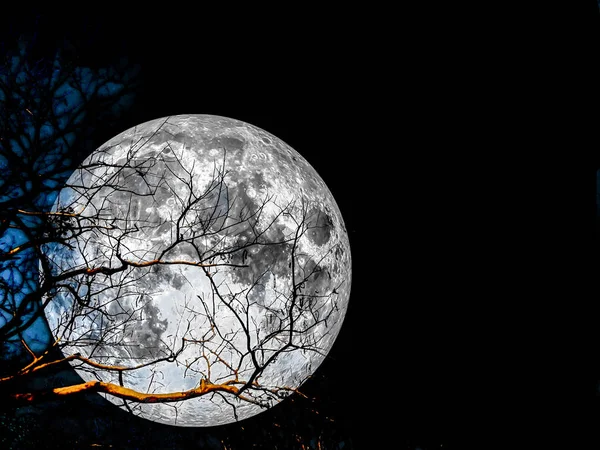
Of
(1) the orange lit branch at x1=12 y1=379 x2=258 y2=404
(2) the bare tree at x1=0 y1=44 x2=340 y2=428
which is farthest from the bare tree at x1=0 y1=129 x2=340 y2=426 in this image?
→ (1) the orange lit branch at x1=12 y1=379 x2=258 y2=404

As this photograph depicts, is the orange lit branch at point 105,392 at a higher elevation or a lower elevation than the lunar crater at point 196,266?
lower

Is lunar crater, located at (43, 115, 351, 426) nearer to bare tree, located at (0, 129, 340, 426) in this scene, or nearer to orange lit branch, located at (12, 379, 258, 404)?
bare tree, located at (0, 129, 340, 426)

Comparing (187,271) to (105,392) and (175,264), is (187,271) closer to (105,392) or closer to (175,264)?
(175,264)

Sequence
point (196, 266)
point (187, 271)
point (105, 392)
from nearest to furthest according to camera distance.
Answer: point (105, 392), point (196, 266), point (187, 271)

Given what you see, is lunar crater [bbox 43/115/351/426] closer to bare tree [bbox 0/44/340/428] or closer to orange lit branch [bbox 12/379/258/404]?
bare tree [bbox 0/44/340/428]

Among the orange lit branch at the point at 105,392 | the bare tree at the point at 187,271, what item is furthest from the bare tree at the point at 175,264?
the orange lit branch at the point at 105,392

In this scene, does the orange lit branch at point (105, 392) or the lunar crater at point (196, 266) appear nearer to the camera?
the orange lit branch at point (105, 392)

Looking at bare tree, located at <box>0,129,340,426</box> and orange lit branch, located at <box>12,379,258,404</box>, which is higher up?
bare tree, located at <box>0,129,340,426</box>

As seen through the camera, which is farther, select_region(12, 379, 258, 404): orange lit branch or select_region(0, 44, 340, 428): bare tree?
select_region(0, 44, 340, 428): bare tree

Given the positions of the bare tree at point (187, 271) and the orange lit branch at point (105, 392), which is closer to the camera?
the orange lit branch at point (105, 392)

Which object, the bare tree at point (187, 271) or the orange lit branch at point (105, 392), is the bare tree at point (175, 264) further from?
the orange lit branch at point (105, 392)

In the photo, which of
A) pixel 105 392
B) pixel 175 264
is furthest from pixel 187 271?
pixel 105 392

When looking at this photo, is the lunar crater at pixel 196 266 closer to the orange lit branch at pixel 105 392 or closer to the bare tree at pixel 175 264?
the bare tree at pixel 175 264

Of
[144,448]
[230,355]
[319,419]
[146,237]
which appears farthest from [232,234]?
[144,448]
